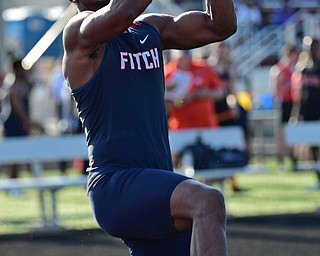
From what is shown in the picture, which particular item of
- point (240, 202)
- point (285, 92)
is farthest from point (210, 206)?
point (285, 92)

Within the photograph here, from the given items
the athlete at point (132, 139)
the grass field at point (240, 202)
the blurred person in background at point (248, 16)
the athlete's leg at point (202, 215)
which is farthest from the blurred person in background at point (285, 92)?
the athlete's leg at point (202, 215)

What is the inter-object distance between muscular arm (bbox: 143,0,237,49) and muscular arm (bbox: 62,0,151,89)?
564 millimetres

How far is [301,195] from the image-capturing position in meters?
14.6

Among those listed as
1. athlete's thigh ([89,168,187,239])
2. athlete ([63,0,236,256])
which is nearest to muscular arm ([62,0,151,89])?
athlete ([63,0,236,256])

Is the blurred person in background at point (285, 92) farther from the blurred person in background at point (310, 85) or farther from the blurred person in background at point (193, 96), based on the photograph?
the blurred person in background at point (193, 96)

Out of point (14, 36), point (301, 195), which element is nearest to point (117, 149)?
point (301, 195)

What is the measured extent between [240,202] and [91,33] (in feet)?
30.2

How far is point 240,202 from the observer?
14.0 m

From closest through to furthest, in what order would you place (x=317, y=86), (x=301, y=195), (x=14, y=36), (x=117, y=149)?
(x=117, y=149) < (x=301, y=195) < (x=317, y=86) < (x=14, y=36)

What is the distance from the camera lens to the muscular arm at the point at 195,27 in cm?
554

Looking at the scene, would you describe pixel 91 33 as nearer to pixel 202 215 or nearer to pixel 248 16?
pixel 202 215

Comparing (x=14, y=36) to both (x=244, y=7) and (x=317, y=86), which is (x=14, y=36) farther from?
(x=317, y=86)

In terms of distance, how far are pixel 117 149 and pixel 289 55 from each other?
14.1 m

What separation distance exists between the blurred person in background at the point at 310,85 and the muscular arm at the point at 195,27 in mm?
9497
